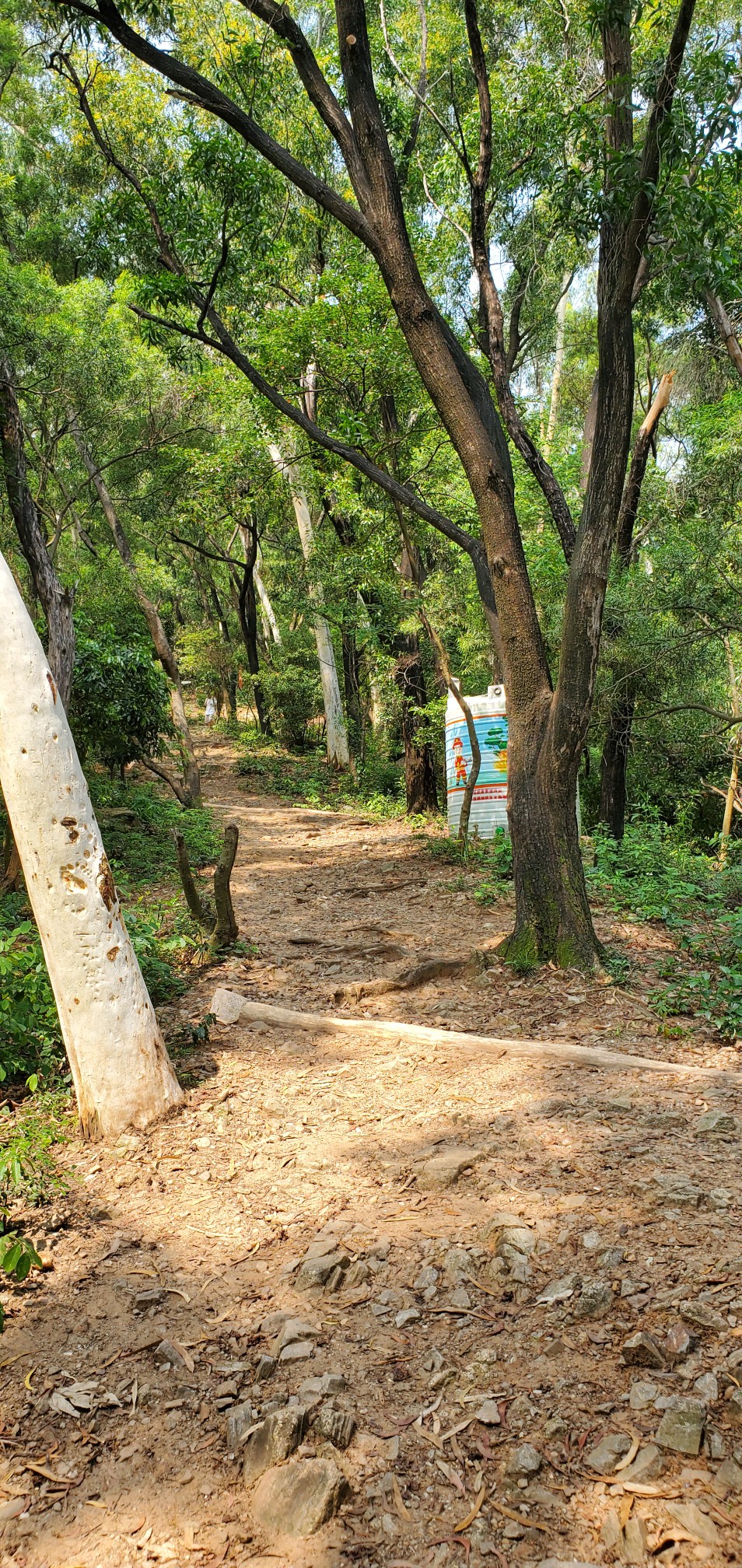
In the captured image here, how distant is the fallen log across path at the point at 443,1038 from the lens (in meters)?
4.33

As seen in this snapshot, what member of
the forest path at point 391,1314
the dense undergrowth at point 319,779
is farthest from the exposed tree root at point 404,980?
the dense undergrowth at point 319,779

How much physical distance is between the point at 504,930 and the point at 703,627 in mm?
4007

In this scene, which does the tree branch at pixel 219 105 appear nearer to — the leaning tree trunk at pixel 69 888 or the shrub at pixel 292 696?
the leaning tree trunk at pixel 69 888

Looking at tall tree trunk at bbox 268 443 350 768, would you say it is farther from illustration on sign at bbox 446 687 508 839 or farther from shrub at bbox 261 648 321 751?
illustration on sign at bbox 446 687 508 839

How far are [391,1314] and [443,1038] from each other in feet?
7.18

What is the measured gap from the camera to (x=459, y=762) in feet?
34.1

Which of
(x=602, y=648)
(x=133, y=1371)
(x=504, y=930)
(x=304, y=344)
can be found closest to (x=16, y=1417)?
(x=133, y=1371)

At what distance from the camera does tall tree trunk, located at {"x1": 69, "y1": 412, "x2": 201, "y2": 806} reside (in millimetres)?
13258

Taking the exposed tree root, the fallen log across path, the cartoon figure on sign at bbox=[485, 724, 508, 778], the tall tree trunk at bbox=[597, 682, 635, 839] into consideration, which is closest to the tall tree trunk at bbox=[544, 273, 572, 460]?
the tall tree trunk at bbox=[597, 682, 635, 839]

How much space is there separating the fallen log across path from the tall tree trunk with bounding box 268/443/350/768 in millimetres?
11174

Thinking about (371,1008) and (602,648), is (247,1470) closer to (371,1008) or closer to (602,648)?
(371,1008)

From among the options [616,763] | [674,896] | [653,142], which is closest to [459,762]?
[616,763]

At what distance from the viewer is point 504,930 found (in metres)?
7.05

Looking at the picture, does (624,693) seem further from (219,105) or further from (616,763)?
(219,105)
